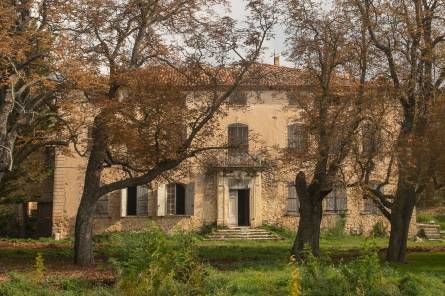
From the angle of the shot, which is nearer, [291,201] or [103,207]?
[103,207]

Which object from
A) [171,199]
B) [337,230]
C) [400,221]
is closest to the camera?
[400,221]

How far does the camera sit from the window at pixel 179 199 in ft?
91.2

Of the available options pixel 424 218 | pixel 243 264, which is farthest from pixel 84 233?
pixel 424 218

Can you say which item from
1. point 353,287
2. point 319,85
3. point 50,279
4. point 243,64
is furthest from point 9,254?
point 353,287

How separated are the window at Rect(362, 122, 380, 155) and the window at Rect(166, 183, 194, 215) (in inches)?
517

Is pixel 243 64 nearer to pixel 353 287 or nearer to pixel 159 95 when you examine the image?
pixel 159 95

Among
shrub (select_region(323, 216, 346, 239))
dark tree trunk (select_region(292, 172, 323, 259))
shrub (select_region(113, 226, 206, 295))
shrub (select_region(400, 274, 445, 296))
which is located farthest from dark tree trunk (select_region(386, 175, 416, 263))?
shrub (select_region(323, 216, 346, 239))

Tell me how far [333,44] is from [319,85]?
127 cm

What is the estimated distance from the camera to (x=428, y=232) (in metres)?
28.6

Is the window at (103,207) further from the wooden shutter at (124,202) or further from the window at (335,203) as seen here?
the window at (335,203)

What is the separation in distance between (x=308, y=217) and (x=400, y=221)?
293 cm

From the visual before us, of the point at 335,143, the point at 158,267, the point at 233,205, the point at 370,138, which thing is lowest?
the point at 158,267

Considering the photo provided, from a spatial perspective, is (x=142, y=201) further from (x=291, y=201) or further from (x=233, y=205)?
(x=291, y=201)

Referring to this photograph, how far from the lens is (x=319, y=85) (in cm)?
1681
